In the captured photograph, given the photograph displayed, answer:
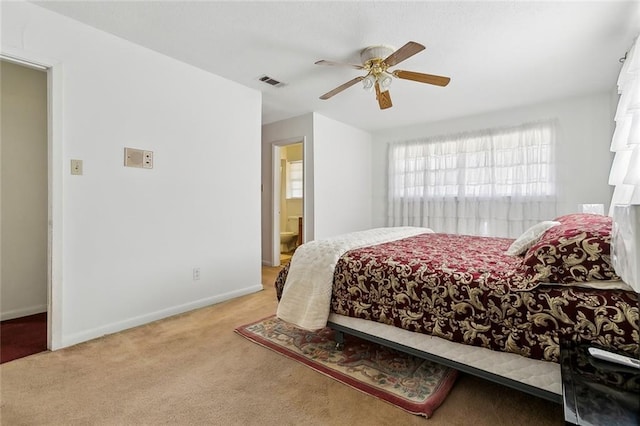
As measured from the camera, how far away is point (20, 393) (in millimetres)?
1604

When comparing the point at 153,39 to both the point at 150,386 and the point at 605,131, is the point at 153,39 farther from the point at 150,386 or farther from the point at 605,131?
the point at 605,131

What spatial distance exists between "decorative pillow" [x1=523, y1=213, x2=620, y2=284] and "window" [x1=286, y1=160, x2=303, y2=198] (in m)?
5.73

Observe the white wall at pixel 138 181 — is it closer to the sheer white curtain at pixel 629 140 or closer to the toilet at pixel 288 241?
the toilet at pixel 288 241

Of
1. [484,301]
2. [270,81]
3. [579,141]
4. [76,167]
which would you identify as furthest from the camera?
[579,141]

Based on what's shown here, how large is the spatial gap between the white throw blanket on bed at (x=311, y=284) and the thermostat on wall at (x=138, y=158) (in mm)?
1608

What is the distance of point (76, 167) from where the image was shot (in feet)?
7.26

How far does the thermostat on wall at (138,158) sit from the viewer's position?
250cm

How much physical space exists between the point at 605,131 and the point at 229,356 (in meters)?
4.69

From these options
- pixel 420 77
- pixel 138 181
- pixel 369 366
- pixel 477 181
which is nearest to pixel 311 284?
pixel 369 366

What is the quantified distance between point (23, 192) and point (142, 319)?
5.63 feet

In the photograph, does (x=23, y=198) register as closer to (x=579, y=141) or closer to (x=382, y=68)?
(x=382, y=68)

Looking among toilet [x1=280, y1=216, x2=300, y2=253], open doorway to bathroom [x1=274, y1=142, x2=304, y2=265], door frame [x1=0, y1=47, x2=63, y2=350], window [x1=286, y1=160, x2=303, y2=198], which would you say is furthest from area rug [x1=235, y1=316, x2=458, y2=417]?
window [x1=286, y1=160, x2=303, y2=198]

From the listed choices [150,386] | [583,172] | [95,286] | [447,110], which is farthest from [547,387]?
[447,110]

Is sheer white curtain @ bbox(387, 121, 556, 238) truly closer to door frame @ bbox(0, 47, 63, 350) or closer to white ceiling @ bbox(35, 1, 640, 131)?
white ceiling @ bbox(35, 1, 640, 131)
